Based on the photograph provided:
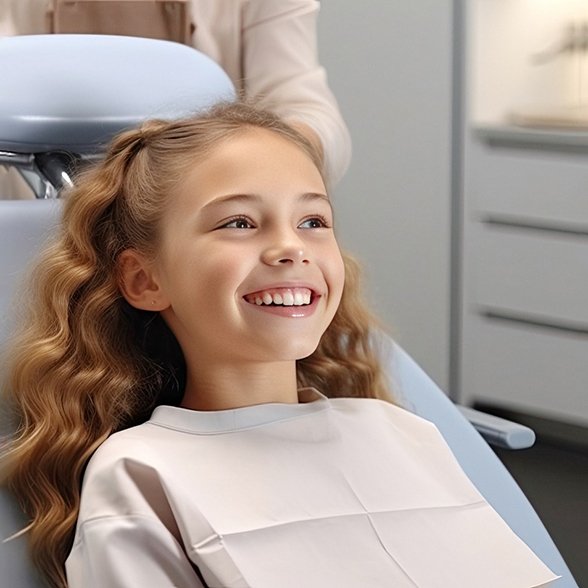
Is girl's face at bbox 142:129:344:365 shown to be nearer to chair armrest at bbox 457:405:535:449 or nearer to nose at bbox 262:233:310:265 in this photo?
nose at bbox 262:233:310:265

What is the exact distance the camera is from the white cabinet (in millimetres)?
3176

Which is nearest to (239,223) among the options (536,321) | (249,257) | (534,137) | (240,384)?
(249,257)

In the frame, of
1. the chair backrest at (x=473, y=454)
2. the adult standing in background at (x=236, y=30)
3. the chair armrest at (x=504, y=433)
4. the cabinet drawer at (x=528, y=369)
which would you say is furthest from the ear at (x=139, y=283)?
the cabinet drawer at (x=528, y=369)

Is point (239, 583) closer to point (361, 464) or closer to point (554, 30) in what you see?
point (361, 464)

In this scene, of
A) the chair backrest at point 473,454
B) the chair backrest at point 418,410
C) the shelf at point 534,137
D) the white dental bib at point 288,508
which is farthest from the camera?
the shelf at point 534,137

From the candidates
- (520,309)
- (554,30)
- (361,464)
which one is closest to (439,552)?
(361,464)

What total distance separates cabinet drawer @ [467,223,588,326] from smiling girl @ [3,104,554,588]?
1.93 meters

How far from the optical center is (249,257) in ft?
3.84

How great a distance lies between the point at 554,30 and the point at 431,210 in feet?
2.00

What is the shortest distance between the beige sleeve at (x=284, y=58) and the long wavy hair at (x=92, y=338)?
494 mm

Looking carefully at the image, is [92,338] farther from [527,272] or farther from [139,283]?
[527,272]

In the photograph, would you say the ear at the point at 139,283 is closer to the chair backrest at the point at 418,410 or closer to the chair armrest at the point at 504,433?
the chair backrest at the point at 418,410

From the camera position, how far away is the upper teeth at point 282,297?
Result: 117cm

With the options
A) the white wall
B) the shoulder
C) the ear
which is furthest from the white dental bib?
the white wall
